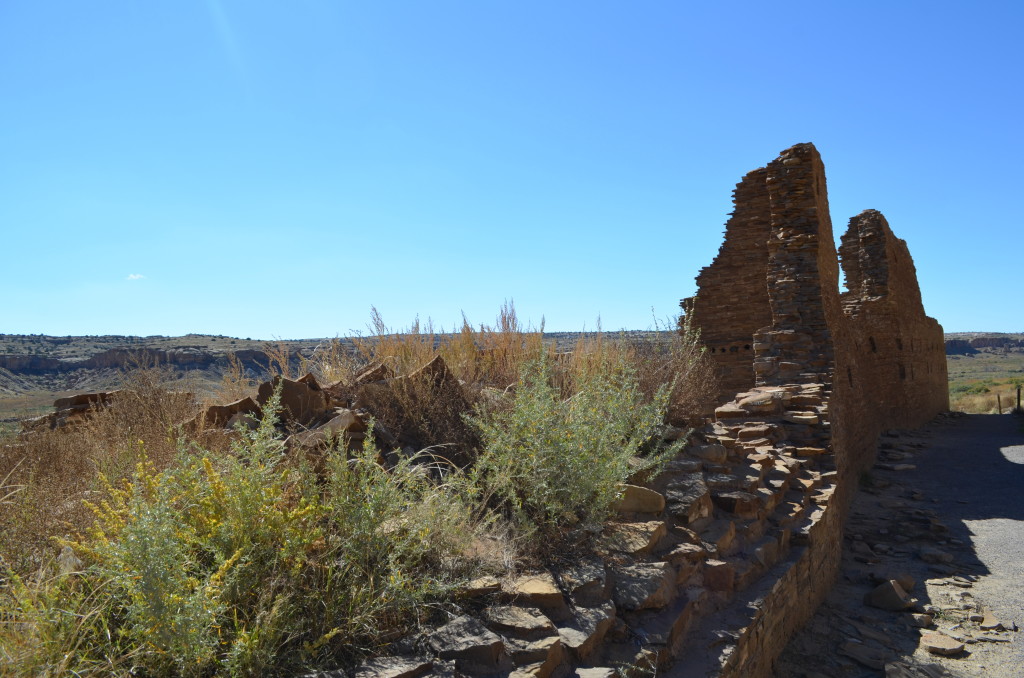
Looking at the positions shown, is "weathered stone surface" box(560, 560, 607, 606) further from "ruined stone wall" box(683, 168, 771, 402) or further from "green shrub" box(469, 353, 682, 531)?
"ruined stone wall" box(683, 168, 771, 402)

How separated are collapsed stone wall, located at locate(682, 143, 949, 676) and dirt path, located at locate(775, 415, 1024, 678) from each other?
0.25m

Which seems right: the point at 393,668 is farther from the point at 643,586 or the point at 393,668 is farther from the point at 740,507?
the point at 740,507

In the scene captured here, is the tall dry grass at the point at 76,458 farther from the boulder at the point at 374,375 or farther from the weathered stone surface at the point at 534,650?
the weathered stone surface at the point at 534,650

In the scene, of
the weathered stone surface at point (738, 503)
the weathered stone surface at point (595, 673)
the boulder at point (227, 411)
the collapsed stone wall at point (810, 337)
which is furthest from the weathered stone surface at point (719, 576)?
the boulder at point (227, 411)

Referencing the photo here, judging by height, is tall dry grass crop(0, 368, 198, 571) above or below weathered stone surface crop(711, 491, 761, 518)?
above

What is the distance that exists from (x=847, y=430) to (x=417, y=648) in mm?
7853

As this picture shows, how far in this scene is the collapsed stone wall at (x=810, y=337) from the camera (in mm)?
5125

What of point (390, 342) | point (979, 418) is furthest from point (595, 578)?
point (979, 418)

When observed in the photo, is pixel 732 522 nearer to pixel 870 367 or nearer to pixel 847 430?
pixel 847 430

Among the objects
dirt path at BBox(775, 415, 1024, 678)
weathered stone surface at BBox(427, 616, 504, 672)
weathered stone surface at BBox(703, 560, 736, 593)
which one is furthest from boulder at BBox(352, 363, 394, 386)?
dirt path at BBox(775, 415, 1024, 678)

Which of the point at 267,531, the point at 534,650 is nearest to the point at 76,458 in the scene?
the point at 267,531

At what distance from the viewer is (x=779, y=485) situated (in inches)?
224

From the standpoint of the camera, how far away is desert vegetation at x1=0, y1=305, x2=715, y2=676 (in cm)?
210

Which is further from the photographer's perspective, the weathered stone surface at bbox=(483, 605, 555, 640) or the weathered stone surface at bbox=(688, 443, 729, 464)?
the weathered stone surface at bbox=(688, 443, 729, 464)
